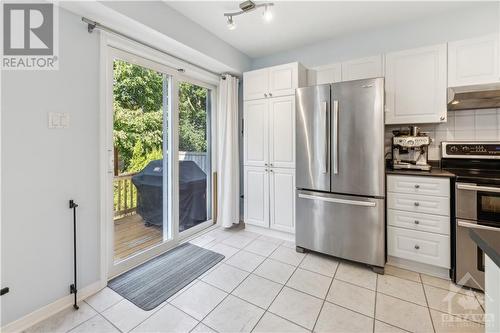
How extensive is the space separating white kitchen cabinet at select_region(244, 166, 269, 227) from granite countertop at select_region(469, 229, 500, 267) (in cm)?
225

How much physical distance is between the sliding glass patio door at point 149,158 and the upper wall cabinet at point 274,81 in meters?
0.70

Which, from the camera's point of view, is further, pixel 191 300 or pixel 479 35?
pixel 479 35

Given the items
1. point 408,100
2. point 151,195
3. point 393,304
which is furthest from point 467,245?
point 151,195

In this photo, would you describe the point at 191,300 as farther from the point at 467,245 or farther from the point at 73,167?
the point at 467,245

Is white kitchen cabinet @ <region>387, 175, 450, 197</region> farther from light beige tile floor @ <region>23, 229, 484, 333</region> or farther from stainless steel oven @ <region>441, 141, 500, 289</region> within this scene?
light beige tile floor @ <region>23, 229, 484, 333</region>

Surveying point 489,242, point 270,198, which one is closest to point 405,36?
point 270,198

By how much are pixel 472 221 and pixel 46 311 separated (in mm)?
3391

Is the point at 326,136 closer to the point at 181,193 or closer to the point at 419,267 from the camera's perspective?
the point at 419,267

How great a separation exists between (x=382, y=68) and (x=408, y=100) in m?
0.46

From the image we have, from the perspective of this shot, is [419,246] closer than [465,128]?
Yes

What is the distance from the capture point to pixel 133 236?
8.27 ft

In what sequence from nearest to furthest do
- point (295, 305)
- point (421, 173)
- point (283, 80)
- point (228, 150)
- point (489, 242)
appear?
point (489, 242), point (295, 305), point (421, 173), point (283, 80), point (228, 150)

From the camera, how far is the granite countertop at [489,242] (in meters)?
0.68

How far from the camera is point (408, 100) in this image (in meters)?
2.40
